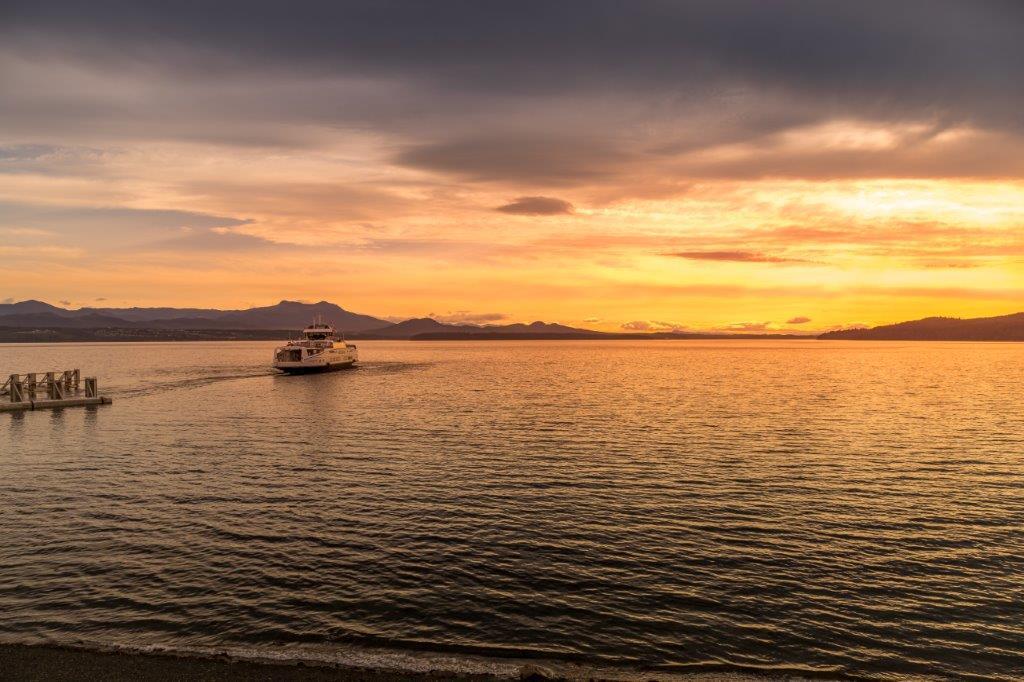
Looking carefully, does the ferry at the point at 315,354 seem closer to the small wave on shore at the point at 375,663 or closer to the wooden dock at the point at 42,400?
the wooden dock at the point at 42,400

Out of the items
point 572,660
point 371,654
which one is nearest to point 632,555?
point 572,660

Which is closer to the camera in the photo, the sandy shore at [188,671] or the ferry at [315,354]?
the sandy shore at [188,671]

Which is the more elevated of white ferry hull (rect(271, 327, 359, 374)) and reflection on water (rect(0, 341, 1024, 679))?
white ferry hull (rect(271, 327, 359, 374))

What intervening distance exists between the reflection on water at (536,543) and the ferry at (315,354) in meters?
71.1

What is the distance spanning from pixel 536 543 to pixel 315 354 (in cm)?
11433

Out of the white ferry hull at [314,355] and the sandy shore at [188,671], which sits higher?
the white ferry hull at [314,355]

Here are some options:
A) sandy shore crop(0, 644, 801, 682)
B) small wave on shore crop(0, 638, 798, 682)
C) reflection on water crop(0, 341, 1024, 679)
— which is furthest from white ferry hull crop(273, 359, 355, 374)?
sandy shore crop(0, 644, 801, 682)

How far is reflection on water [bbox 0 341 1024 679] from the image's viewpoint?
16.7 meters

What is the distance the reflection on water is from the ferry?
71092 mm

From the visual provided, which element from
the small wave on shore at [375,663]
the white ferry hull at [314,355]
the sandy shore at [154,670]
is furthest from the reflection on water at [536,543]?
the white ferry hull at [314,355]

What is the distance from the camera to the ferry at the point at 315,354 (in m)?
124

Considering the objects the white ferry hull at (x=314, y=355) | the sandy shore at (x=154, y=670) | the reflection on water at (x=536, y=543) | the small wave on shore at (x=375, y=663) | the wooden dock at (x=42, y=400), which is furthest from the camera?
the white ferry hull at (x=314, y=355)

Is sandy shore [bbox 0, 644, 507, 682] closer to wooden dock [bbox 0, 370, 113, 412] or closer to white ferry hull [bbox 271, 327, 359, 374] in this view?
wooden dock [bbox 0, 370, 113, 412]

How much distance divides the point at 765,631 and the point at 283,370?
123 m
